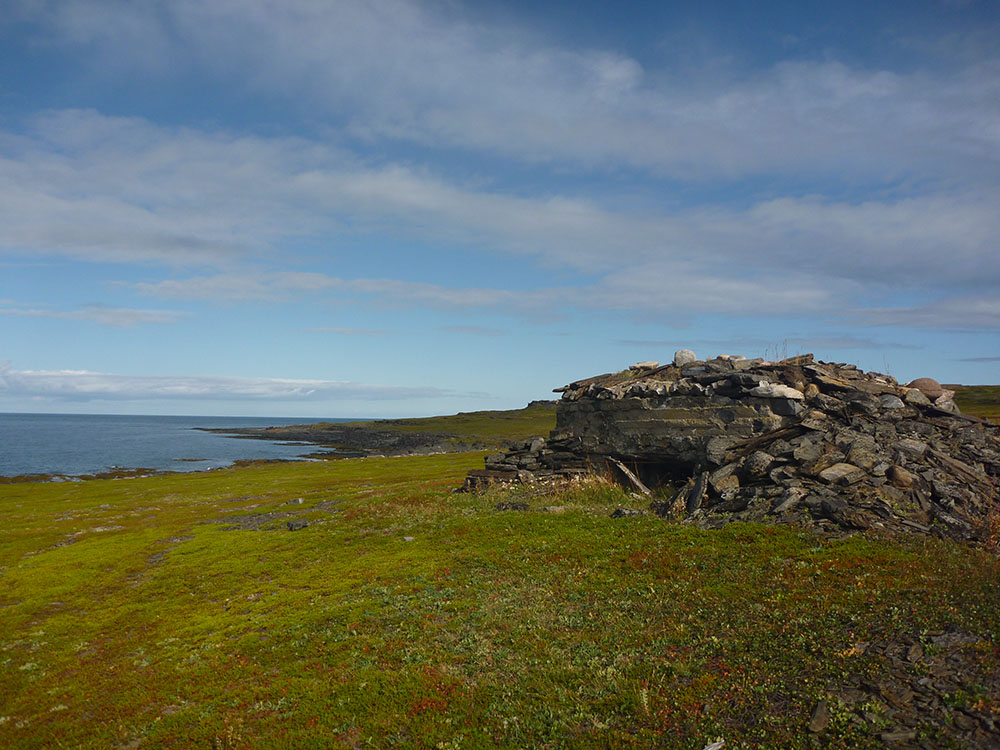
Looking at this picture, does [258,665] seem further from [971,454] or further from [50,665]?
[971,454]

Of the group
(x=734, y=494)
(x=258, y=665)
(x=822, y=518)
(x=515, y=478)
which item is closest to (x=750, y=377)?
(x=734, y=494)

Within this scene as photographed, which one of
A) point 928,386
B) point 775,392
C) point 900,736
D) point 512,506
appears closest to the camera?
point 900,736

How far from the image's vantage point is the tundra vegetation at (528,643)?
30.8 ft

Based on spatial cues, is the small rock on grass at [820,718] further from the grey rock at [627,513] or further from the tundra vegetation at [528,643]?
the grey rock at [627,513]

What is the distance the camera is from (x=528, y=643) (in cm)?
1292

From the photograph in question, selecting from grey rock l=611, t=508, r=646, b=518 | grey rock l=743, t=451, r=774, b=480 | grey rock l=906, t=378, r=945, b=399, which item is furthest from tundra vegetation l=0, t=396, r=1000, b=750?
grey rock l=906, t=378, r=945, b=399

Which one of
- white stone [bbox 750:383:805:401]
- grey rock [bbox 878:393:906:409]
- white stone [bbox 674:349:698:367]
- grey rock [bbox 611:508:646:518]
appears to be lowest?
grey rock [bbox 611:508:646:518]

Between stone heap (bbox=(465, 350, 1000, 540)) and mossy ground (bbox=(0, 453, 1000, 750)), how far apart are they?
7.83 ft

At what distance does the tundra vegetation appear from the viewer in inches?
370

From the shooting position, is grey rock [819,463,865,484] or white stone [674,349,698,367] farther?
white stone [674,349,698,367]

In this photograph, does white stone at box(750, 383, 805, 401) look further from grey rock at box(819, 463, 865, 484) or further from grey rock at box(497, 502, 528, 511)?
grey rock at box(497, 502, 528, 511)

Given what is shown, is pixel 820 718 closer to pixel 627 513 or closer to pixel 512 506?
pixel 627 513

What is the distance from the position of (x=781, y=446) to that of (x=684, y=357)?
1034 cm

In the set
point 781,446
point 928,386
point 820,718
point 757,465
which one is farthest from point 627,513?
point 928,386
